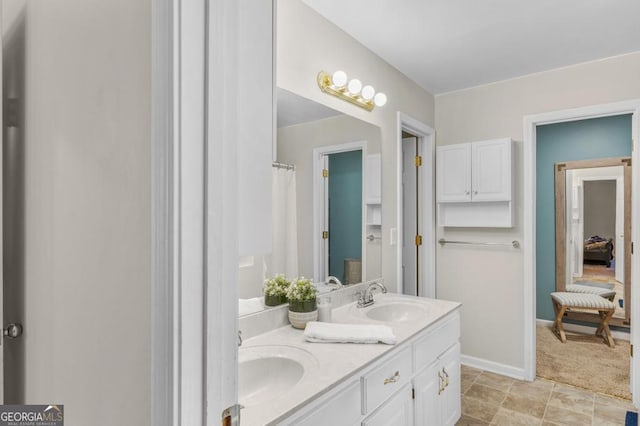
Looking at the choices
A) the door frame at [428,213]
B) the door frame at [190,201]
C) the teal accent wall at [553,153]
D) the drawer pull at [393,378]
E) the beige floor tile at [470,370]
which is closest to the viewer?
the door frame at [190,201]

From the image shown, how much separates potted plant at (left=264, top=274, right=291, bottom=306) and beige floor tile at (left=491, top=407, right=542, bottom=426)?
167 cm

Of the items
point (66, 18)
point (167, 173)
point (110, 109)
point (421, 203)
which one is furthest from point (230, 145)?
point (421, 203)

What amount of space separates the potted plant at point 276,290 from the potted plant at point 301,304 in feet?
0.11

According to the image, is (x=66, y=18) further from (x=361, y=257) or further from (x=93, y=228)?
(x=361, y=257)

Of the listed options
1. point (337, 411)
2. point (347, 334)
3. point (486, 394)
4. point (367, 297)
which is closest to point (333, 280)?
point (367, 297)

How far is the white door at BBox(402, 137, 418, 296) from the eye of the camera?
10.6ft

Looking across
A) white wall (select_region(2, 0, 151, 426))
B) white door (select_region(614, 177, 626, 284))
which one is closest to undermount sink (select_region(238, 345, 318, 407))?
white wall (select_region(2, 0, 151, 426))

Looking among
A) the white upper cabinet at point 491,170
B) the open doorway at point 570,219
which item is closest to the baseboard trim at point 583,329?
the open doorway at point 570,219

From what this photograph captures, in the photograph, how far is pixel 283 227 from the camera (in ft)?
5.99

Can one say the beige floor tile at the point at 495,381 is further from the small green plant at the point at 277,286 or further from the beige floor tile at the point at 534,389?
the small green plant at the point at 277,286

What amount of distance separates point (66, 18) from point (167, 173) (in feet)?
2.27

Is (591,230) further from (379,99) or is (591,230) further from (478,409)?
(379,99)

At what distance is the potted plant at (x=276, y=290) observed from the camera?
1743 millimetres

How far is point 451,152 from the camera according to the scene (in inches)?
123
